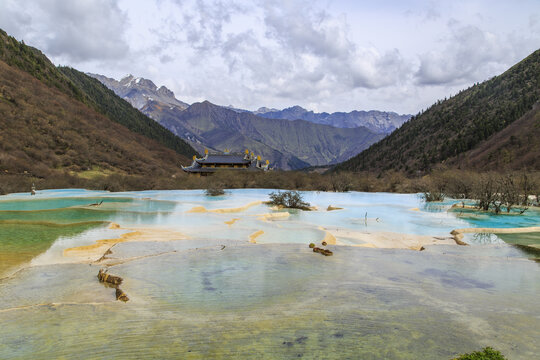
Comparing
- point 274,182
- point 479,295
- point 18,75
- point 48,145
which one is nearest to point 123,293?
point 479,295

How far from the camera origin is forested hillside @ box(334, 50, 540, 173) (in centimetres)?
5950

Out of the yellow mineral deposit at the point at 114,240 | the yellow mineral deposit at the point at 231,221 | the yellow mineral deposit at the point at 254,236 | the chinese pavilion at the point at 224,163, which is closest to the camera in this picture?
the yellow mineral deposit at the point at 114,240

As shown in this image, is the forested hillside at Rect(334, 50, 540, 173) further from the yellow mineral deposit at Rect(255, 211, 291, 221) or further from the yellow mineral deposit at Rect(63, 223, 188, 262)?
the yellow mineral deposit at Rect(63, 223, 188, 262)

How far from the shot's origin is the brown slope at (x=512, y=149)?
4390cm

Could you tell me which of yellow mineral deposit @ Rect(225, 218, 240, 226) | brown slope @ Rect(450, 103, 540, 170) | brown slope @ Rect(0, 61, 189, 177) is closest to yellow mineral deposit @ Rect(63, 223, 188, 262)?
yellow mineral deposit @ Rect(225, 218, 240, 226)

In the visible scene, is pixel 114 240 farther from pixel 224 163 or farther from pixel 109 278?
pixel 224 163

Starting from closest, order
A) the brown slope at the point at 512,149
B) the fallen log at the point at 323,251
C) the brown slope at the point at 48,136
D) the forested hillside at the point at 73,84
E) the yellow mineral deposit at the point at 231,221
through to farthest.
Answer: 1. the fallen log at the point at 323,251
2. the yellow mineral deposit at the point at 231,221
3. the brown slope at the point at 48,136
4. the brown slope at the point at 512,149
5. the forested hillside at the point at 73,84

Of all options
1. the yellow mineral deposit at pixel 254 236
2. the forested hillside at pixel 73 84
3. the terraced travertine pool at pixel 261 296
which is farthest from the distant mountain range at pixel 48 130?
the terraced travertine pool at pixel 261 296

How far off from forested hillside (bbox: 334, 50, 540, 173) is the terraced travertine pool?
4609 cm

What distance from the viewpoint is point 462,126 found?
69.2 metres

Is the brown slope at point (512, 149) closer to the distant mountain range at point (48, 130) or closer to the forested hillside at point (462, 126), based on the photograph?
the forested hillside at point (462, 126)

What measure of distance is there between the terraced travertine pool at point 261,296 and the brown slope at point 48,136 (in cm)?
3264

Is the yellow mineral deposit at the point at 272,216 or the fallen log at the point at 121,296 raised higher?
the yellow mineral deposit at the point at 272,216

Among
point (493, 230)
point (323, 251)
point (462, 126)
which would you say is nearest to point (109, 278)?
point (323, 251)
